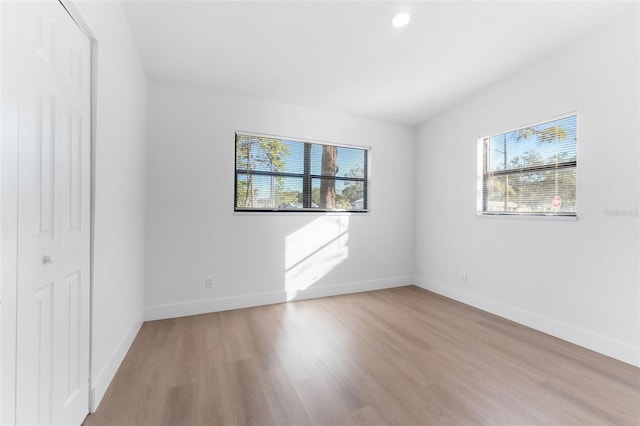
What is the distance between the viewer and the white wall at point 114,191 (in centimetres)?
160

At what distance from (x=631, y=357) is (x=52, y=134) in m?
4.13

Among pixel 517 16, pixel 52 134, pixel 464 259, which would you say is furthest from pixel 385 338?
pixel 517 16

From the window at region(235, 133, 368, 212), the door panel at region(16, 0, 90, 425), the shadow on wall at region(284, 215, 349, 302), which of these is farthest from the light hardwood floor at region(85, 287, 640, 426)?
the window at region(235, 133, 368, 212)

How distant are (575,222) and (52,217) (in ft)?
12.8

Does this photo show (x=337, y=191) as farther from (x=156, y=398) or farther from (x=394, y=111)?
(x=156, y=398)

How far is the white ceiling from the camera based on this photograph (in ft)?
6.68

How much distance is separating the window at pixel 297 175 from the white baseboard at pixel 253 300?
1.11 metres

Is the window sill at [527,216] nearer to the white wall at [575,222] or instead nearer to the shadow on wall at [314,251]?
the white wall at [575,222]

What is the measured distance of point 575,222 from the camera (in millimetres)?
2488

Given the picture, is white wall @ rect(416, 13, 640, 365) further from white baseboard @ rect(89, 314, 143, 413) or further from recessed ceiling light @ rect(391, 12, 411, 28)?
white baseboard @ rect(89, 314, 143, 413)

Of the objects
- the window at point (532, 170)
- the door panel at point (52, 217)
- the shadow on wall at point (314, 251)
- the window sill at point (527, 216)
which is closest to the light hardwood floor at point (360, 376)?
the door panel at point (52, 217)

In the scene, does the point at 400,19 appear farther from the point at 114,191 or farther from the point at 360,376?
the point at 360,376

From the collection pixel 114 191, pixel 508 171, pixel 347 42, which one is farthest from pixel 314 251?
pixel 508 171

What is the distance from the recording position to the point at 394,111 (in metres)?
3.81
